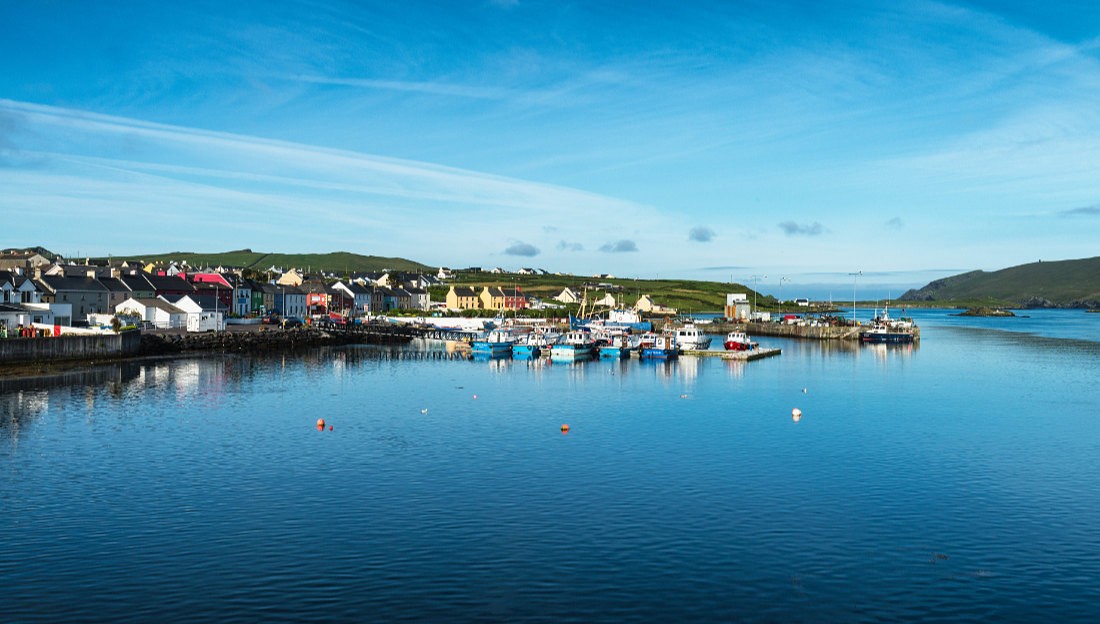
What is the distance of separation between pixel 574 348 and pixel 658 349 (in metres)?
9.45

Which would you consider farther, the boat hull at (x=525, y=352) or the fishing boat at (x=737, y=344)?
the fishing boat at (x=737, y=344)

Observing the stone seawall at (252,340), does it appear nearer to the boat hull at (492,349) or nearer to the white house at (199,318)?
the white house at (199,318)

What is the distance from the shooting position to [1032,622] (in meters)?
20.5

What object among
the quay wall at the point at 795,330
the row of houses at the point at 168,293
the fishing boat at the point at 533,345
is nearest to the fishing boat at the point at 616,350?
the fishing boat at the point at 533,345

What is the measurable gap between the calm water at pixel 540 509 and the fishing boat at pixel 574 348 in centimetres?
3305

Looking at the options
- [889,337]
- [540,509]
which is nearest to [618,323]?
[889,337]

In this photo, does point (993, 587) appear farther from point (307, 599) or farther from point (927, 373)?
point (927, 373)

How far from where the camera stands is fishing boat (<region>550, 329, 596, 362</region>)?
9331cm

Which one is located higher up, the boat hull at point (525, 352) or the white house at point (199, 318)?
the white house at point (199, 318)

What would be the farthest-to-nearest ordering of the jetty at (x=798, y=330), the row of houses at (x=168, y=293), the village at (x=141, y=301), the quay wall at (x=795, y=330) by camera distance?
the quay wall at (x=795, y=330), the jetty at (x=798, y=330), the row of houses at (x=168, y=293), the village at (x=141, y=301)

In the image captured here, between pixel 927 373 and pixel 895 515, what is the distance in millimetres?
59844

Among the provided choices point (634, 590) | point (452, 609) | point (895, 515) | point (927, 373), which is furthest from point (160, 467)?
point (927, 373)

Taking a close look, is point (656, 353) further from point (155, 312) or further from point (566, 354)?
point (155, 312)

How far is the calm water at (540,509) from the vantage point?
21.6 meters
